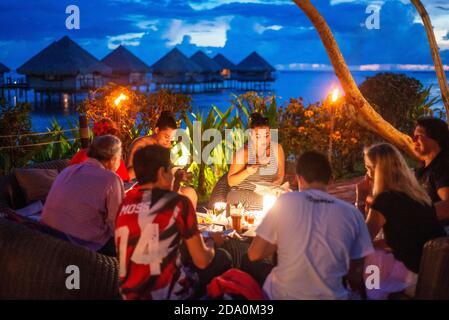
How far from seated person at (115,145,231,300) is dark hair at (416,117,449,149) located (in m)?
1.94

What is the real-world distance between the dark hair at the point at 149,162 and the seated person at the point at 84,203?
0.72m

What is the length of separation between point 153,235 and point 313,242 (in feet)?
2.42

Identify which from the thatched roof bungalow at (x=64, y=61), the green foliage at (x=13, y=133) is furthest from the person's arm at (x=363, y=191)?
the thatched roof bungalow at (x=64, y=61)

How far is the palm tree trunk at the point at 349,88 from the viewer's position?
5.50 m

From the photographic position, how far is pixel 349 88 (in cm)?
572

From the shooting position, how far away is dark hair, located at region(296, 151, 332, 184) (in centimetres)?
236

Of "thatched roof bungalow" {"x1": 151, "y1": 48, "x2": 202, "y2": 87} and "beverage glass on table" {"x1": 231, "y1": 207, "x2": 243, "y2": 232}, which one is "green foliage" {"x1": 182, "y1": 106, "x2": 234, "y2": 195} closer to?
"beverage glass on table" {"x1": 231, "y1": 207, "x2": 243, "y2": 232}

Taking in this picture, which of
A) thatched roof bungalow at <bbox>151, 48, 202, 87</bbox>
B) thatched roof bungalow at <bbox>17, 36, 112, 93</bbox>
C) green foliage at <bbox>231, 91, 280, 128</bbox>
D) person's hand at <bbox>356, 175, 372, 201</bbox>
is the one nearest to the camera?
person's hand at <bbox>356, 175, 372, 201</bbox>

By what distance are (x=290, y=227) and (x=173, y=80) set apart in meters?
52.3

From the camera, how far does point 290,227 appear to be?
7.23 ft

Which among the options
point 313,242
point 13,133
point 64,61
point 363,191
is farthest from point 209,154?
point 64,61
